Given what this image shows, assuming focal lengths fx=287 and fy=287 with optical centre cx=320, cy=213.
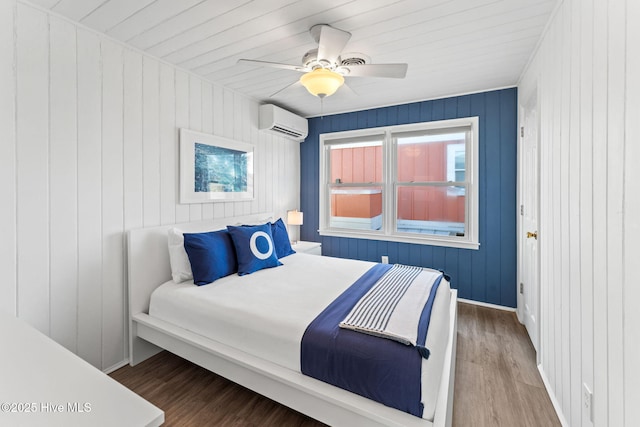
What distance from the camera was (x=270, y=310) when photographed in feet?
5.82

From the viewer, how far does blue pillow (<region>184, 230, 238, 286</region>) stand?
2.28 meters

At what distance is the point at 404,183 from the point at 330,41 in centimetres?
230

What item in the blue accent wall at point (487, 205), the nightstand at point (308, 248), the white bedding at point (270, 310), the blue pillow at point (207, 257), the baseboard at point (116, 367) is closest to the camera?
the white bedding at point (270, 310)

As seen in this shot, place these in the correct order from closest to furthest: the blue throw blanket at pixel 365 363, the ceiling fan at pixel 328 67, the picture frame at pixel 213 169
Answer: the blue throw blanket at pixel 365 363 → the ceiling fan at pixel 328 67 → the picture frame at pixel 213 169

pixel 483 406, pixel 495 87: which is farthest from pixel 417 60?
pixel 483 406

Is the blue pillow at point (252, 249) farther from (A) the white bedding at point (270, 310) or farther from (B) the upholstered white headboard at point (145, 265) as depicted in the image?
(B) the upholstered white headboard at point (145, 265)

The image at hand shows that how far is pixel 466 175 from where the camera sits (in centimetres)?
338

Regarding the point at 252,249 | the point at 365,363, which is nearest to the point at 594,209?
the point at 365,363

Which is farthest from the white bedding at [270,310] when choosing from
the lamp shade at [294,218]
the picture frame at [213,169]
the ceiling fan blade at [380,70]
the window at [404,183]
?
the ceiling fan blade at [380,70]

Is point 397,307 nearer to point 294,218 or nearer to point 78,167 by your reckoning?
point 78,167

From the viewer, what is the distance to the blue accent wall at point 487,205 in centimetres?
309

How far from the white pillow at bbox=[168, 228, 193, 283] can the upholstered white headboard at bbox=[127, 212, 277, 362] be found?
10 cm

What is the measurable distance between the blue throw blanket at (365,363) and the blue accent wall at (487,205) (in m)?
2.03

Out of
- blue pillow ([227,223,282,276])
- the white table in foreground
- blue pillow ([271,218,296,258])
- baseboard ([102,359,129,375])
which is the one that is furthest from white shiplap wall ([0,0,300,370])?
the white table in foreground
